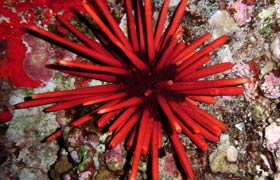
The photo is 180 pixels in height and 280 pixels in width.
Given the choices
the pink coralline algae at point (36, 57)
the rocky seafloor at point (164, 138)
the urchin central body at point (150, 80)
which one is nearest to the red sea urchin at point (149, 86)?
the urchin central body at point (150, 80)

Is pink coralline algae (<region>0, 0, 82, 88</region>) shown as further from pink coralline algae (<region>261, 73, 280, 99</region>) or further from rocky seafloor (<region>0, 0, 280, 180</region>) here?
pink coralline algae (<region>261, 73, 280, 99</region>)

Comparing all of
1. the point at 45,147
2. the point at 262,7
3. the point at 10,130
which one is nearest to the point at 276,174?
the point at 262,7

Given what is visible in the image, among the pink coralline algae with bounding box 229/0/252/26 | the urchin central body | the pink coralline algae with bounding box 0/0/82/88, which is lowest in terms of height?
the urchin central body

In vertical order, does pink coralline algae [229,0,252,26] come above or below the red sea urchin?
above


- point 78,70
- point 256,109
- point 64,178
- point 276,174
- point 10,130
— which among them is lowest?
point 276,174

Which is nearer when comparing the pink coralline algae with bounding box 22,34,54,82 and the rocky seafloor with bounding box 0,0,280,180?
the rocky seafloor with bounding box 0,0,280,180

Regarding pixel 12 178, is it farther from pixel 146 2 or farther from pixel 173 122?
pixel 146 2

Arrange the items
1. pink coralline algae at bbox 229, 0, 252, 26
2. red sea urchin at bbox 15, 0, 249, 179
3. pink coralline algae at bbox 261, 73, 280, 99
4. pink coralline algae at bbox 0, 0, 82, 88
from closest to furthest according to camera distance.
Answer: red sea urchin at bbox 15, 0, 249, 179, pink coralline algae at bbox 261, 73, 280, 99, pink coralline algae at bbox 229, 0, 252, 26, pink coralline algae at bbox 0, 0, 82, 88

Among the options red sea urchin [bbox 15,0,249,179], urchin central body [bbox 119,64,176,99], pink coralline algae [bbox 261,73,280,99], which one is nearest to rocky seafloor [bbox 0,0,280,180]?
pink coralline algae [bbox 261,73,280,99]
